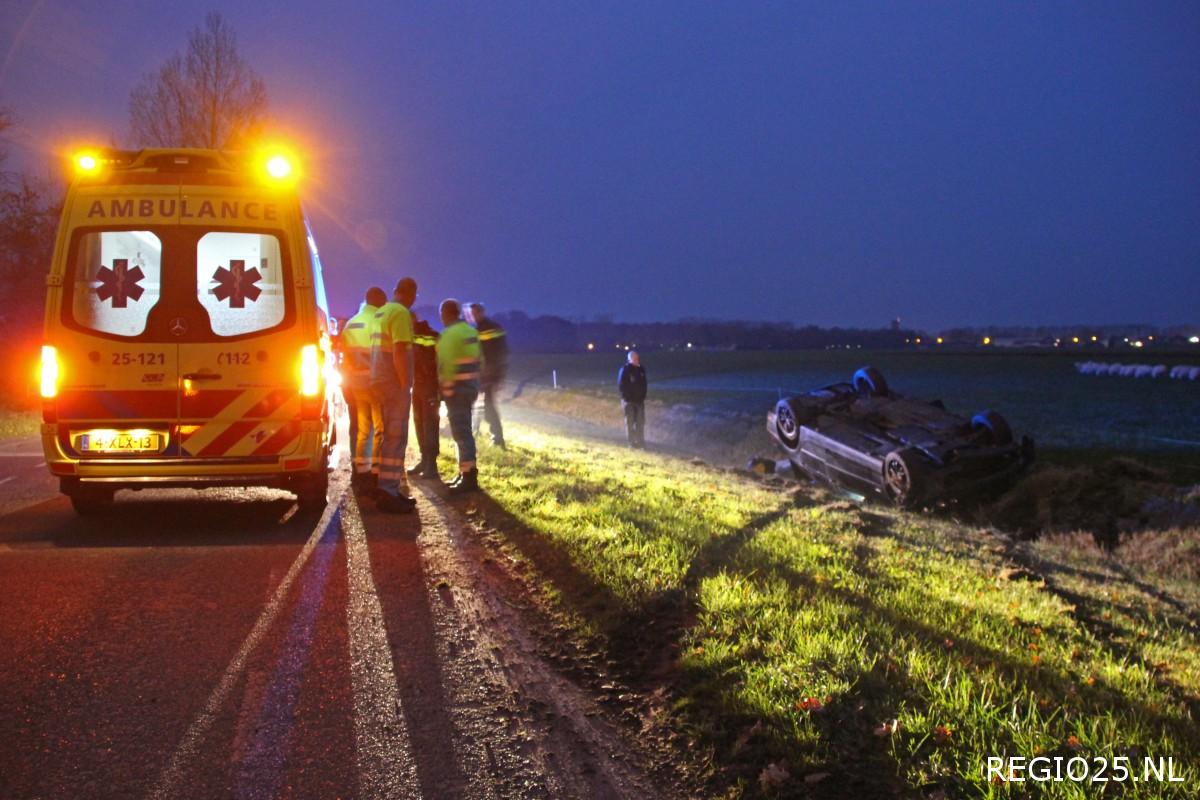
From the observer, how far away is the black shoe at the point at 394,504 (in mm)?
8523

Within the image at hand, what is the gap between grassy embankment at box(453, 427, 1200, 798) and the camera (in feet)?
10.5

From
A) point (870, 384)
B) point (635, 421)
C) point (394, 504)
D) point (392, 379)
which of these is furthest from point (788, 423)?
point (394, 504)

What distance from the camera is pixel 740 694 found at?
12.2ft

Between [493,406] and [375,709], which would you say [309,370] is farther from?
[493,406]

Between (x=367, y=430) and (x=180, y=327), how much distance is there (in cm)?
284

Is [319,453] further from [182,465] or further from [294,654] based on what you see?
[294,654]

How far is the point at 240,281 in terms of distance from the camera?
24.6 feet

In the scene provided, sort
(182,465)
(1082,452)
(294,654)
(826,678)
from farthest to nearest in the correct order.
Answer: (1082,452) → (182,465) → (294,654) → (826,678)

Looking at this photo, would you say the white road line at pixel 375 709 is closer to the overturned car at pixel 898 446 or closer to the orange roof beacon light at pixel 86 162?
the orange roof beacon light at pixel 86 162

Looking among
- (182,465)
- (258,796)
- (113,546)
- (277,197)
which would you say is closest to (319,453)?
(182,465)

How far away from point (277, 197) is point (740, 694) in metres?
5.91

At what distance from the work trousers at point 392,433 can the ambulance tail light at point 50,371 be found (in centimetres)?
269

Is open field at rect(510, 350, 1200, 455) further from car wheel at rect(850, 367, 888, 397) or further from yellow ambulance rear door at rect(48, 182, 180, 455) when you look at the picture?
yellow ambulance rear door at rect(48, 182, 180, 455)

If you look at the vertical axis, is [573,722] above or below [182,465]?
below
